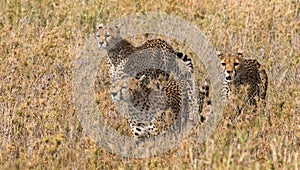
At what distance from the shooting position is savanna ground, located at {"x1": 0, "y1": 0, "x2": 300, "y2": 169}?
4.10 meters

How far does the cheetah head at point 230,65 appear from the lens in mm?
5305

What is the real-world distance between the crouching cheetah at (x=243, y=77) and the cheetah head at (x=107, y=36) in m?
1.28

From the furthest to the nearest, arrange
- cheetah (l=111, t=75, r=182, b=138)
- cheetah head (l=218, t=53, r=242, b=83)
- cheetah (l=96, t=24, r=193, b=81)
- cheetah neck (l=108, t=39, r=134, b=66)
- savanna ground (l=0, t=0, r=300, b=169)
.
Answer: cheetah neck (l=108, t=39, r=134, b=66), cheetah (l=96, t=24, r=193, b=81), cheetah head (l=218, t=53, r=242, b=83), cheetah (l=111, t=75, r=182, b=138), savanna ground (l=0, t=0, r=300, b=169)

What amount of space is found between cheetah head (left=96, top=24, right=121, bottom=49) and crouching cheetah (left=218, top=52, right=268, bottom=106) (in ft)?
4.21

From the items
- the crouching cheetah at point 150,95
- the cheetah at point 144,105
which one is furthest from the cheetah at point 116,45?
the cheetah at point 144,105

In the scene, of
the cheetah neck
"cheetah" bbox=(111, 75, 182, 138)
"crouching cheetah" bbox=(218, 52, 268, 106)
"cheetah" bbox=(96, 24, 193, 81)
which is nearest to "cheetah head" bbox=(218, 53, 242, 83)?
"crouching cheetah" bbox=(218, 52, 268, 106)

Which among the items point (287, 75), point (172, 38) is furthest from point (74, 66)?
point (287, 75)

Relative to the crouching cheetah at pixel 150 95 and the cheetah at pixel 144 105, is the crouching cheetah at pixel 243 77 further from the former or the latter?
the cheetah at pixel 144 105

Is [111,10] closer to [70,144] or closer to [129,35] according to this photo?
[129,35]

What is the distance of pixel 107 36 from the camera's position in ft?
21.3

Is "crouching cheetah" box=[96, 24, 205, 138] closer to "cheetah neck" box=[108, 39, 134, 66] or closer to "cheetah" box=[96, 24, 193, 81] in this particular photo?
"cheetah" box=[96, 24, 193, 81]

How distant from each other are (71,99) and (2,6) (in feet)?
8.06

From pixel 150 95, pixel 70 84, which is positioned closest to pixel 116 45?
pixel 70 84

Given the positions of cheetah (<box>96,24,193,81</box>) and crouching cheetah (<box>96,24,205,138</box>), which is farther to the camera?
cheetah (<box>96,24,193,81</box>)
